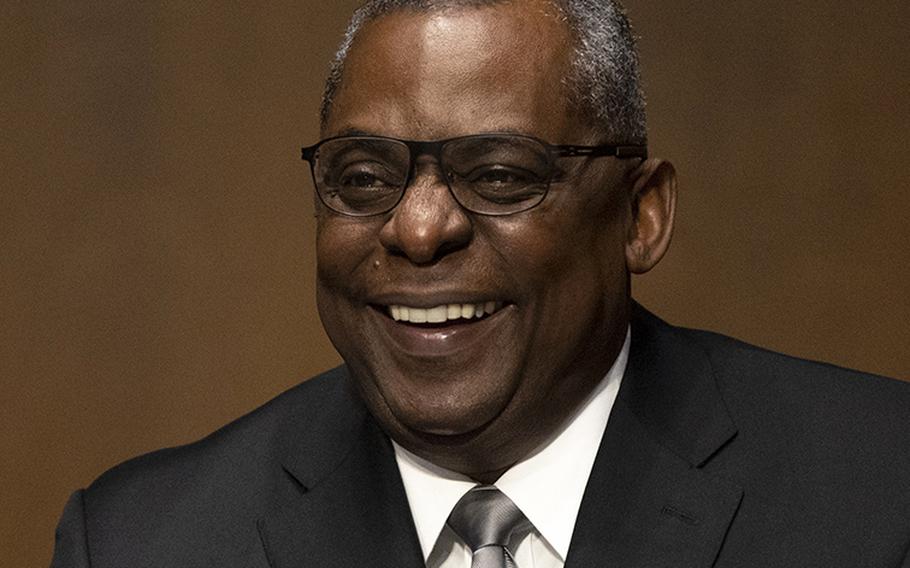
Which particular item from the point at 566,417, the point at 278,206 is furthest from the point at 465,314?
the point at 278,206

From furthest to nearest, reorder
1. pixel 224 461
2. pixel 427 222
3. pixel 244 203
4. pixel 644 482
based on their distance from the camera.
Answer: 1. pixel 244 203
2. pixel 224 461
3. pixel 644 482
4. pixel 427 222

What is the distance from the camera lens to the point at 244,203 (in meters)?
3.07

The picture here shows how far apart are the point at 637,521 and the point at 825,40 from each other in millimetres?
1167

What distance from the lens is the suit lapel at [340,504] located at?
2156 mm

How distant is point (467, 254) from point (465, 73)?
0.60ft

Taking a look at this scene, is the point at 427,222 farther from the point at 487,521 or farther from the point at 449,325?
the point at 487,521

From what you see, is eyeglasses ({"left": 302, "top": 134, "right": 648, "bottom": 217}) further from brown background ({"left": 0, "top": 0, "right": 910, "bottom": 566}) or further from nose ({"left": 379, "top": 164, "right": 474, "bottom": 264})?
brown background ({"left": 0, "top": 0, "right": 910, "bottom": 566})

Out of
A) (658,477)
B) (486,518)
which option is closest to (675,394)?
(658,477)

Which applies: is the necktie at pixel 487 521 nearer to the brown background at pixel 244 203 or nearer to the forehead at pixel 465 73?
the forehead at pixel 465 73

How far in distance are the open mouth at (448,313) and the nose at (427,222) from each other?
0.06 meters

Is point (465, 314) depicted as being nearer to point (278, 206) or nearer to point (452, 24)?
point (452, 24)

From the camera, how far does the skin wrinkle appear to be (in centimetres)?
196

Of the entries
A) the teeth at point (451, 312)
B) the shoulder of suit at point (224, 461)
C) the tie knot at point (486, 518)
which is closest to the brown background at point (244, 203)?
the shoulder of suit at point (224, 461)

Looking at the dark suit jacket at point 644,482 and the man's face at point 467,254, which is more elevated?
the man's face at point 467,254
